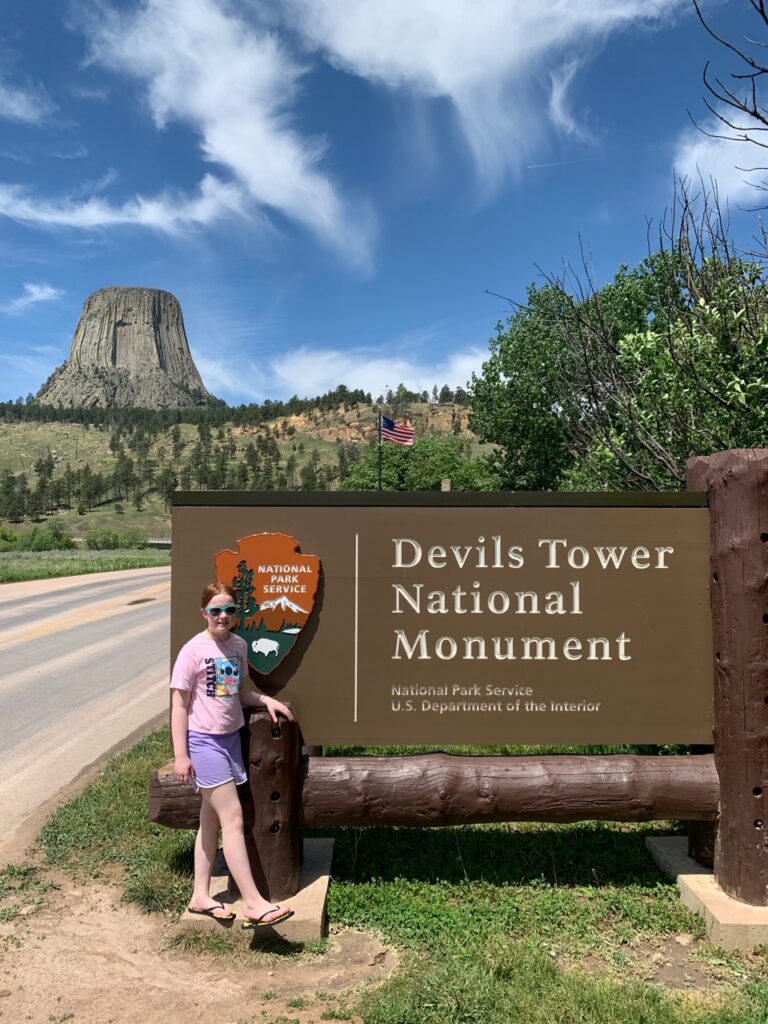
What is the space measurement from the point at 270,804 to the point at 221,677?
2.32 feet

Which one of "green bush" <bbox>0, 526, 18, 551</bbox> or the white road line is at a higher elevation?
"green bush" <bbox>0, 526, 18, 551</bbox>

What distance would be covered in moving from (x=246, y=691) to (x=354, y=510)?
43.4 inches

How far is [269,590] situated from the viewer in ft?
12.7

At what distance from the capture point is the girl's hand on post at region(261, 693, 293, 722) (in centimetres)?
354

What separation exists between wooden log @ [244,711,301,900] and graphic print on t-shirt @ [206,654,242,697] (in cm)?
23

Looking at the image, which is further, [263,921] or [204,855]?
[204,855]

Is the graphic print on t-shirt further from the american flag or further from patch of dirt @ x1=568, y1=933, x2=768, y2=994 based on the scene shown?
the american flag

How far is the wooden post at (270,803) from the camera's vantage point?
3.55 m

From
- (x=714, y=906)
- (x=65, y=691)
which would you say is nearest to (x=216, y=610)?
(x=714, y=906)

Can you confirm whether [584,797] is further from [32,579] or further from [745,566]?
[32,579]

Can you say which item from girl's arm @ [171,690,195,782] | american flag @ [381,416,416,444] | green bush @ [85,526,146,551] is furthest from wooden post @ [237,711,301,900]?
green bush @ [85,526,146,551]

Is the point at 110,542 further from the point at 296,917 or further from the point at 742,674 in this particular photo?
the point at 742,674

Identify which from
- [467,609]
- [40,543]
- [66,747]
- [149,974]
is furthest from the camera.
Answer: [40,543]

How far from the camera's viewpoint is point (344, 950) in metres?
3.37
